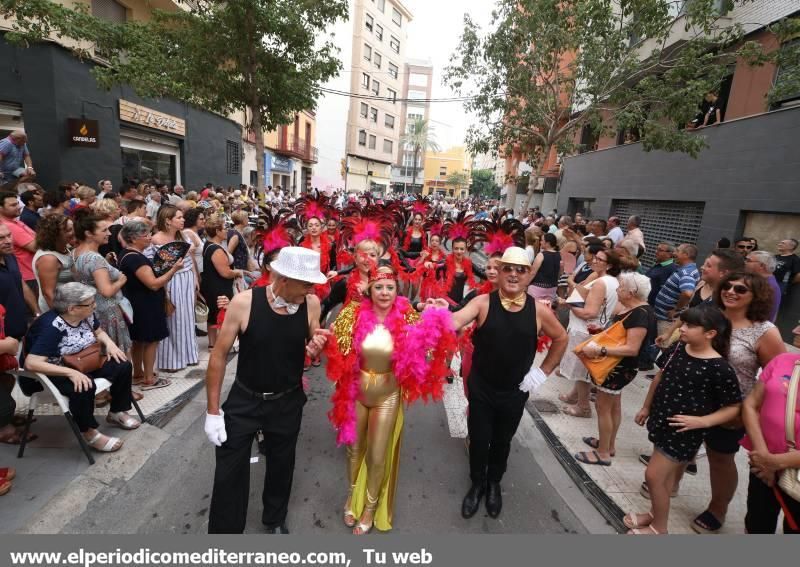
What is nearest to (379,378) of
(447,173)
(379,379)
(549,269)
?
(379,379)

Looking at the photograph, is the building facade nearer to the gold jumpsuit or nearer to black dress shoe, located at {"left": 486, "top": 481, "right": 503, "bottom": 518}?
black dress shoe, located at {"left": 486, "top": 481, "right": 503, "bottom": 518}

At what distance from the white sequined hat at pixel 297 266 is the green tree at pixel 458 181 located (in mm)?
82050

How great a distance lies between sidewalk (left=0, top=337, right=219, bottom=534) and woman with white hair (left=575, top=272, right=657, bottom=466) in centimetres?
394

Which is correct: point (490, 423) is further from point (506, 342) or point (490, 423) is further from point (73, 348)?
point (73, 348)

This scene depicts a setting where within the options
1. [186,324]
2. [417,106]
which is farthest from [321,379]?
[417,106]

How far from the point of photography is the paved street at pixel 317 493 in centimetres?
284

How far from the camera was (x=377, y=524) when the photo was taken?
289cm

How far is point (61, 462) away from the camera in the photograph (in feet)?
10.5

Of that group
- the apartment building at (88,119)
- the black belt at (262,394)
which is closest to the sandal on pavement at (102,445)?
the black belt at (262,394)

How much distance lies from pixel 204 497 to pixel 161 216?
3041 millimetres

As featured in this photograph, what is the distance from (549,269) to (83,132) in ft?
40.6

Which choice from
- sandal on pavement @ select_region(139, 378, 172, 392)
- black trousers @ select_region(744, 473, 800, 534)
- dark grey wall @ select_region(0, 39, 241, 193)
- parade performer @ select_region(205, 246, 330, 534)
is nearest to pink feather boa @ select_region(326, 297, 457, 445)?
parade performer @ select_region(205, 246, 330, 534)

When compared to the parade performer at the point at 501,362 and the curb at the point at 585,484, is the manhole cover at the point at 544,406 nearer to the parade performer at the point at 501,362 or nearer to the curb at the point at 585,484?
the curb at the point at 585,484

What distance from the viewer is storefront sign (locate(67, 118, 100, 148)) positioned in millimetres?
10859
